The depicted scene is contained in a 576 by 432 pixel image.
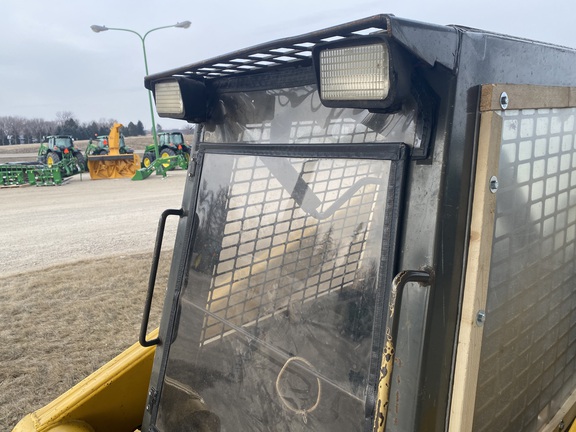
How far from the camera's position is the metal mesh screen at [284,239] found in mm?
1365

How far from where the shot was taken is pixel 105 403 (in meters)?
2.21

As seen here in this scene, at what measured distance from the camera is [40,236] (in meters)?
10.7

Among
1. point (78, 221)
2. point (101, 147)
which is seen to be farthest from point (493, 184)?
point (101, 147)

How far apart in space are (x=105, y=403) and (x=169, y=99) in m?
1.33

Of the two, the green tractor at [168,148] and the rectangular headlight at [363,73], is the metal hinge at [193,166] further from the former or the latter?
the green tractor at [168,148]

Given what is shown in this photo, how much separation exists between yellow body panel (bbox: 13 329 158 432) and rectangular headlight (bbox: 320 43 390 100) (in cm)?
156

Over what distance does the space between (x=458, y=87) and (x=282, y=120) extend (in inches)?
24.0

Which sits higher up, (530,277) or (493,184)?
(493,184)

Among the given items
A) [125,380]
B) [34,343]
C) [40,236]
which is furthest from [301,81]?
[40,236]

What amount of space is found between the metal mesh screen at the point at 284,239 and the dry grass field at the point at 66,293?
9.98ft

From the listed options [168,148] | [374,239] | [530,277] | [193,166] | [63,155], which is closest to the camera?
[374,239]

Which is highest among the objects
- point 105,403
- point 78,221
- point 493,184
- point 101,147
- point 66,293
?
point 101,147

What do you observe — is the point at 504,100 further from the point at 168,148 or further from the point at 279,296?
the point at 168,148

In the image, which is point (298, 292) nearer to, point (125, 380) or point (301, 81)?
point (301, 81)
